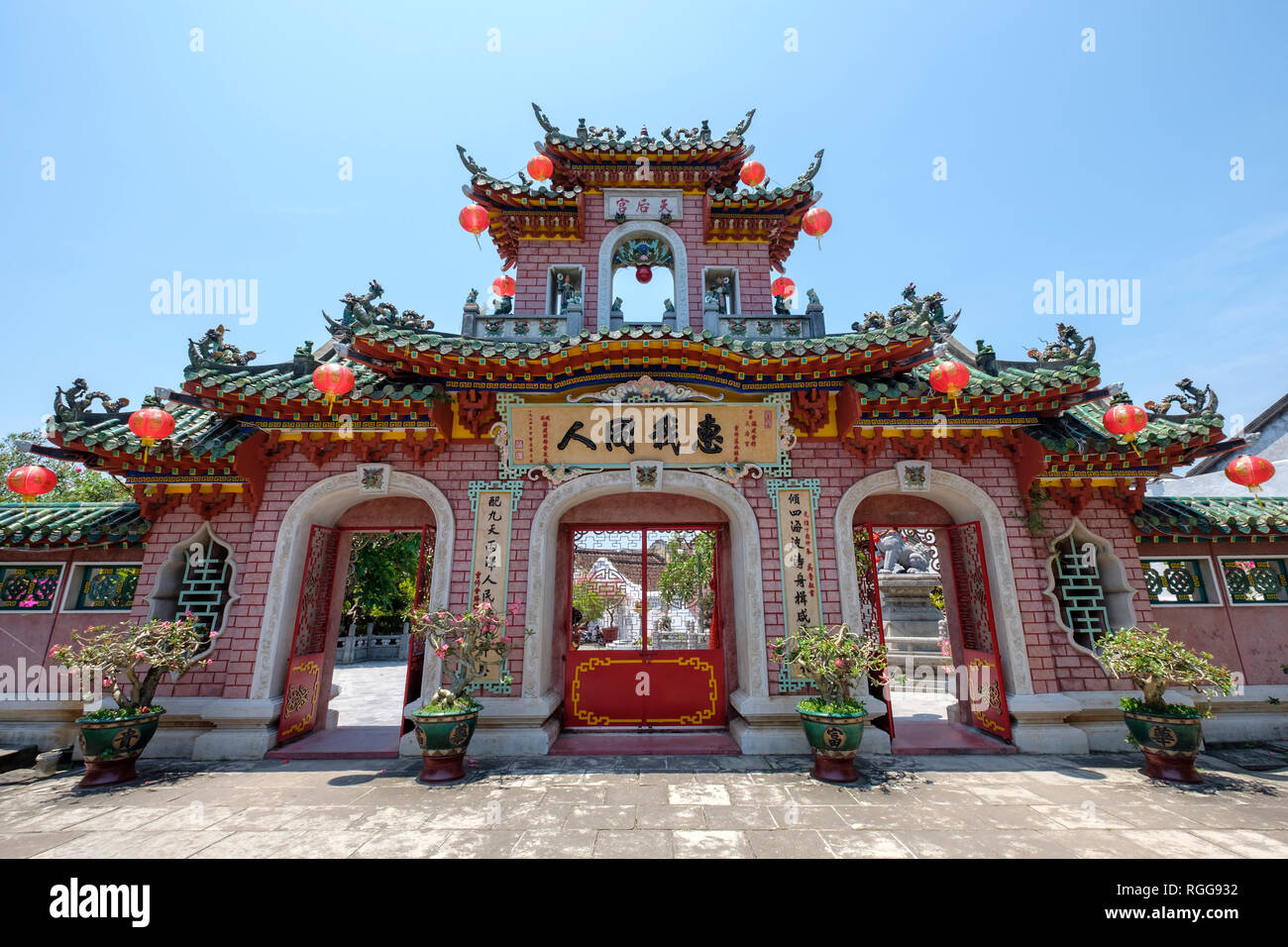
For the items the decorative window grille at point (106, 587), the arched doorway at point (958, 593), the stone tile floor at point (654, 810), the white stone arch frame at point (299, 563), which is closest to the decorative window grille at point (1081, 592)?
the arched doorway at point (958, 593)

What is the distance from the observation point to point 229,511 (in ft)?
26.2

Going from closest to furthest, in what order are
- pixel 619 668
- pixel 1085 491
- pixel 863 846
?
pixel 863 846 → pixel 1085 491 → pixel 619 668

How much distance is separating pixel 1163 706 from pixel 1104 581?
2.26 meters

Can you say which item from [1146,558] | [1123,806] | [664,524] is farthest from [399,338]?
[1146,558]

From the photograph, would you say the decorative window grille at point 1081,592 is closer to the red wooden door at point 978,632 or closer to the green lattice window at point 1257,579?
the red wooden door at point 978,632

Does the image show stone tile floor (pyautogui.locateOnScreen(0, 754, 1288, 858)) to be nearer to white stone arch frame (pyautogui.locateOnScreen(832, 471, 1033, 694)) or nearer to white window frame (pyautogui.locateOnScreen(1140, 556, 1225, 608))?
white stone arch frame (pyautogui.locateOnScreen(832, 471, 1033, 694))

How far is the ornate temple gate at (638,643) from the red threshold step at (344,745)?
109 inches

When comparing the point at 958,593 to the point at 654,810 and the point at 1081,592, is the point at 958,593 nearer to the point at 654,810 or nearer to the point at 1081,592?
the point at 1081,592

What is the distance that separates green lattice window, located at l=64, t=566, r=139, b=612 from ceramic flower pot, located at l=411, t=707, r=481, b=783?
5755mm

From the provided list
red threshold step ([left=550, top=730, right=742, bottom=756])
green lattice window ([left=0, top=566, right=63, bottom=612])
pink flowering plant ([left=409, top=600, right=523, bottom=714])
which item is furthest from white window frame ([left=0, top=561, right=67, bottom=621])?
red threshold step ([left=550, top=730, right=742, bottom=756])

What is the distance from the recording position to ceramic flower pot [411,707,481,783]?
609 centimetres

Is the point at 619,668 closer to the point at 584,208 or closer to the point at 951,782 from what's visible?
the point at 951,782

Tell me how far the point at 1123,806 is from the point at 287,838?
785 cm

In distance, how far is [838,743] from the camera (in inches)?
239
